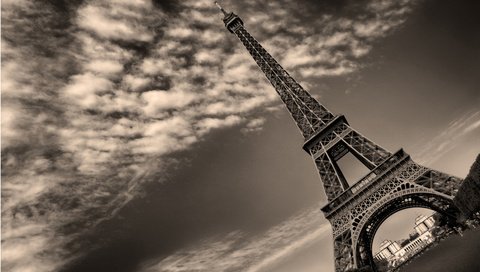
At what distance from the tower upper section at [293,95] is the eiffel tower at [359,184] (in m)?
0.16

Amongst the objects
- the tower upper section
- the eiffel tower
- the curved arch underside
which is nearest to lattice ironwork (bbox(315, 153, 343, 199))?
the eiffel tower

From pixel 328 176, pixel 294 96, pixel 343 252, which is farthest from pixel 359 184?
pixel 294 96

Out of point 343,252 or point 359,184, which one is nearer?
point 343,252

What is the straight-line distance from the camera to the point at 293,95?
48.9 metres

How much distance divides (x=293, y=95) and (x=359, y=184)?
1893 cm

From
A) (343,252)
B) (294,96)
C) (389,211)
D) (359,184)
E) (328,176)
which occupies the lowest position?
(343,252)

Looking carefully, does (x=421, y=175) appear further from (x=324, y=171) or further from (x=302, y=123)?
(x=302, y=123)

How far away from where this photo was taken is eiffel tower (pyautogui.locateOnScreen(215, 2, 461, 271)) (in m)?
30.9

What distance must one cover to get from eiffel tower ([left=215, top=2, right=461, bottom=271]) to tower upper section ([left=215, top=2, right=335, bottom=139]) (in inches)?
6.2

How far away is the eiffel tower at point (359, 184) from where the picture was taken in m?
30.9

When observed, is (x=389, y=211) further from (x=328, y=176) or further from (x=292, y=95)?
(x=292, y=95)

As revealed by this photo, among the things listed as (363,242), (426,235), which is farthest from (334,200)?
(426,235)

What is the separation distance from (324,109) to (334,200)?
1504 centimetres

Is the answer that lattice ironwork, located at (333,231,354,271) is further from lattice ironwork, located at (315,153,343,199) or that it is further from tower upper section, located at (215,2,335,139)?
tower upper section, located at (215,2,335,139)
